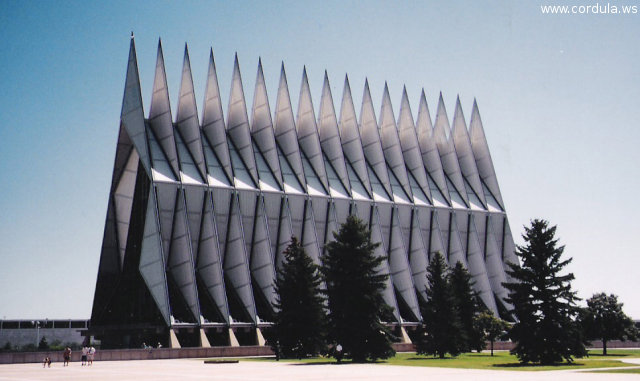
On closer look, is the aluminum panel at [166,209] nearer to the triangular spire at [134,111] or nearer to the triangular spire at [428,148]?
the triangular spire at [134,111]

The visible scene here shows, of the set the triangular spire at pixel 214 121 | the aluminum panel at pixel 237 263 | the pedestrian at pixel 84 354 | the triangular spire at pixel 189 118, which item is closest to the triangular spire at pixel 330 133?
the triangular spire at pixel 214 121

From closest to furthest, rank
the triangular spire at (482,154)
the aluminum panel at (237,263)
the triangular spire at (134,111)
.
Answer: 1. the triangular spire at (134,111)
2. the aluminum panel at (237,263)
3. the triangular spire at (482,154)

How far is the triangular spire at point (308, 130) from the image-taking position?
203 feet

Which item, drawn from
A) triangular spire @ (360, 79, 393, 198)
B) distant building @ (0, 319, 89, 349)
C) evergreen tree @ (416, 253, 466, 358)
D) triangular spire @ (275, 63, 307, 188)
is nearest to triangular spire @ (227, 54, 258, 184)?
triangular spire @ (275, 63, 307, 188)

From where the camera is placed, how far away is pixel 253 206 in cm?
5609

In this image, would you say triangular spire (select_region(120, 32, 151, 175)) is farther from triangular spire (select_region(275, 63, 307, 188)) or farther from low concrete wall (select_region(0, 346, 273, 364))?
low concrete wall (select_region(0, 346, 273, 364))

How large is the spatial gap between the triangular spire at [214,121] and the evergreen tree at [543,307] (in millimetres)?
30080

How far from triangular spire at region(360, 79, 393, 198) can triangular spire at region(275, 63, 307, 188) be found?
832 centimetres

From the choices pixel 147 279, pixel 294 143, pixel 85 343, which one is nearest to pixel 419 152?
pixel 294 143

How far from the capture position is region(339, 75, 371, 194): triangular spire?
6444 centimetres

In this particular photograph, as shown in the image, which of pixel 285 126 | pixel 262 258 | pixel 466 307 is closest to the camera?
pixel 466 307

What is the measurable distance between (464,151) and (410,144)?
7020 mm

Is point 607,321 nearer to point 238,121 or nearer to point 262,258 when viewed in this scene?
point 262,258

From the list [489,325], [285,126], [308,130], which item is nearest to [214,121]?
[285,126]
